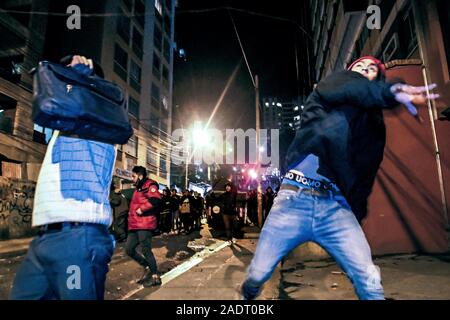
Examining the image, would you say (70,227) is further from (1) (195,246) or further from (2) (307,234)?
(1) (195,246)

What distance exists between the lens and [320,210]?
6.73ft

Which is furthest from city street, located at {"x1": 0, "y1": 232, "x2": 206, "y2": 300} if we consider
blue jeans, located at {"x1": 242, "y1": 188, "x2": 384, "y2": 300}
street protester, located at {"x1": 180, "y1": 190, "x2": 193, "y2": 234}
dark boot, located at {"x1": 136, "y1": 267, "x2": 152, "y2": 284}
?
blue jeans, located at {"x1": 242, "y1": 188, "x2": 384, "y2": 300}

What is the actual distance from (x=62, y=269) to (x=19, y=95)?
63.0ft

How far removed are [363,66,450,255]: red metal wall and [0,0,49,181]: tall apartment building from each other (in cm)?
1674

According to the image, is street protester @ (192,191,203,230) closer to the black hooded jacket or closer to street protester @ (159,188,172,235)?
street protester @ (159,188,172,235)

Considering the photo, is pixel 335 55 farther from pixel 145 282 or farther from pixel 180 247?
pixel 145 282

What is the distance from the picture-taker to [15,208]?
12695 millimetres

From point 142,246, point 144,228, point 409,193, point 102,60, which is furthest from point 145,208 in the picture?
point 102,60

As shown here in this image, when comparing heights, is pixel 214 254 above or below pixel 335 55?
below

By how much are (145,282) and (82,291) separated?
3709 millimetres

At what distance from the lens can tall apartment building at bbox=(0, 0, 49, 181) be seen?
16281 mm

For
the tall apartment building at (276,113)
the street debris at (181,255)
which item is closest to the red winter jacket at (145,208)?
the street debris at (181,255)

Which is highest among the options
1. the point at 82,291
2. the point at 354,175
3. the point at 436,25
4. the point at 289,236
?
the point at 436,25

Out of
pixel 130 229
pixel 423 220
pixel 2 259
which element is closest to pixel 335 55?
pixel 423 220
